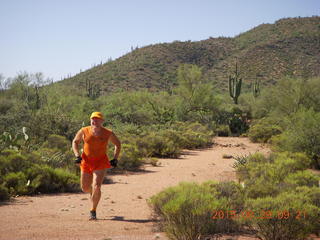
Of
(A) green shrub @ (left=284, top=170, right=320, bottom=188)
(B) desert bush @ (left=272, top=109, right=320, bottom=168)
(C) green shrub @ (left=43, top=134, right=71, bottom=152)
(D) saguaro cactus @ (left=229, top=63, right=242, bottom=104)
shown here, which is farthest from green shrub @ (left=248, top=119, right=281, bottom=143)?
(A) green shrub @ (left=284, top=170, right=320, bottom=188)

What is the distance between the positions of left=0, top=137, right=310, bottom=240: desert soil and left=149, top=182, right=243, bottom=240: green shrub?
27 centimetres

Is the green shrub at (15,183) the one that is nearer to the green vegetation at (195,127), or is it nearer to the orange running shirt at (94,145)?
the green vegetation at (195,127)

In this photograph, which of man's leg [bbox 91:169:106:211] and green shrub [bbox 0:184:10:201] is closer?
man's leg [bbox 91:169:106:211]

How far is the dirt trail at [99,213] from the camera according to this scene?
5758 mm

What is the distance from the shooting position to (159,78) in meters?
61.3

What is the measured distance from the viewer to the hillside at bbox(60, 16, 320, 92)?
59.2 meters

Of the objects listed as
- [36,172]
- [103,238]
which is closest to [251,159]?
[36,172]

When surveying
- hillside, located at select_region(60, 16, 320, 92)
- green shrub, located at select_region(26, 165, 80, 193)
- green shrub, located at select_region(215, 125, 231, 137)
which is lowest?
green shrub, located at select_region(215, 125, 231, 137)

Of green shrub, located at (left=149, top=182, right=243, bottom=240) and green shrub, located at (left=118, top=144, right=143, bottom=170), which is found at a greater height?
green shrub, located at (left=149, top=182, right=243, bottom=240)

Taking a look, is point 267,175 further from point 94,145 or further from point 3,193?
point 3,193

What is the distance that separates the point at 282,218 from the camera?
521 cm

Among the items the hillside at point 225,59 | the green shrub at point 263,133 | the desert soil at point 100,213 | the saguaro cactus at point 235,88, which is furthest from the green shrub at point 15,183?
the hillside at point 225,59
